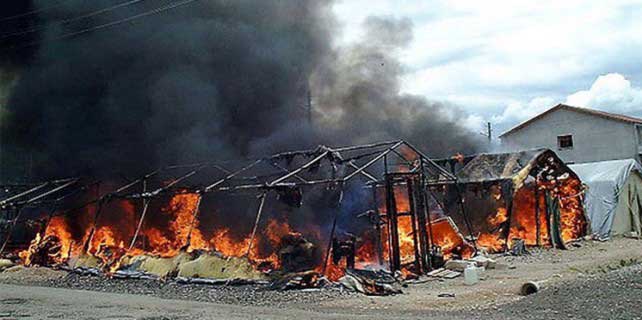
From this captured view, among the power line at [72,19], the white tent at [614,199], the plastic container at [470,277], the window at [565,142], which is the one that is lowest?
the plastic container at [470,277]

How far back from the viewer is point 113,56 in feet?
87.7

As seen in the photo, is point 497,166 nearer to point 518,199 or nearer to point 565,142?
point 518,199

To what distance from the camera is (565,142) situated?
147 feet

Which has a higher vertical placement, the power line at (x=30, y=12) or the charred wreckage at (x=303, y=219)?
the power line at (x=30, y=12)

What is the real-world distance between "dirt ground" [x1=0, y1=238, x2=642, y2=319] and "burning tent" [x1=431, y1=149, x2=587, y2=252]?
5.64 meters

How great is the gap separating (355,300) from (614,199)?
1786 centimetres

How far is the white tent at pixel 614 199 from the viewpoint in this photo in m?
25.7

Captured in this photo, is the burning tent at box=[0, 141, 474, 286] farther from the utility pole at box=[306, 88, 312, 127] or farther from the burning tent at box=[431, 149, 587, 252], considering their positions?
the utility pole at box=[306, 88, 312, 127]

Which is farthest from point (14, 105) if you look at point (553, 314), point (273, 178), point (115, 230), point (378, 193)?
point (553, 314)

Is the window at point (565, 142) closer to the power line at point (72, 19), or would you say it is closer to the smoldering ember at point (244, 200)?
the smoldering ember at point (244, 200)

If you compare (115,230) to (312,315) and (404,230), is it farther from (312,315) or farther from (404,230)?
(312,315)

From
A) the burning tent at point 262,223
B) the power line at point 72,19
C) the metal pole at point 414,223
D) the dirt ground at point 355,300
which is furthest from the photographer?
the power line at point 72,19

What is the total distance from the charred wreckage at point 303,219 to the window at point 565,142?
811 inches

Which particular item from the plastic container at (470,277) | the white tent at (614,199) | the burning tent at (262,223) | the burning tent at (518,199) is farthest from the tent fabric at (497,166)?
the plastic container at (470,277)
